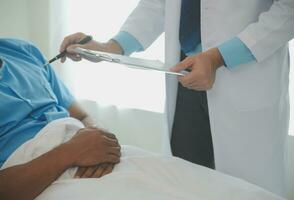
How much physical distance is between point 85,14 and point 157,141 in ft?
2.82

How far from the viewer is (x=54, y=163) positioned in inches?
36.2

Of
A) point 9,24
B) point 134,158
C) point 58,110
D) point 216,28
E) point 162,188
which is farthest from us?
point 9,24

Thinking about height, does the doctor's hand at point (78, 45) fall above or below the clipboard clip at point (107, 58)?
below

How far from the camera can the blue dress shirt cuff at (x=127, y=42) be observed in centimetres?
Result: 130

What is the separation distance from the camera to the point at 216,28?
3.68ft

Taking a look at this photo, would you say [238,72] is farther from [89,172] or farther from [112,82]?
[112,82]

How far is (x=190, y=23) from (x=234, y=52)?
9.4 inches

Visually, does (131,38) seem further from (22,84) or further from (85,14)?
(85,14)

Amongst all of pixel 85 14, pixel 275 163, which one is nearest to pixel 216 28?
pixel 275 163

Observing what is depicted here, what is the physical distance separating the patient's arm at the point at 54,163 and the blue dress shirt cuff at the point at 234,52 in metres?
0.42

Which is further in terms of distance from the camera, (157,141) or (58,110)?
(157,141)

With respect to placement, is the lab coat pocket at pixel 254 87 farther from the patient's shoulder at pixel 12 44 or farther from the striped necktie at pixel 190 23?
the patient's shoulder at pixel 12 44

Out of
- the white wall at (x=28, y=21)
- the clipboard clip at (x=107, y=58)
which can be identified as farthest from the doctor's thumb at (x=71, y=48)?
the white wall at (x=28, y=21)

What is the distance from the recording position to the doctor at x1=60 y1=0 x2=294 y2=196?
1021 millimetres
